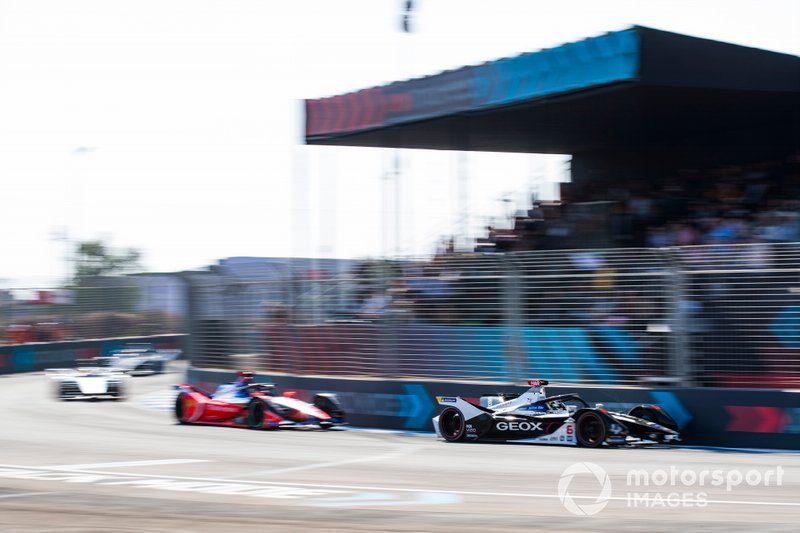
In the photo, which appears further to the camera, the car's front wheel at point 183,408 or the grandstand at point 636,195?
the car's front wheel at point 183,408

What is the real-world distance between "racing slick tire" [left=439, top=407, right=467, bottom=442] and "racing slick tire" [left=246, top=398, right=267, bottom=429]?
310 cm

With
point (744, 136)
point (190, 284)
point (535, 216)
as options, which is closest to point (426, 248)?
point (535, 216)

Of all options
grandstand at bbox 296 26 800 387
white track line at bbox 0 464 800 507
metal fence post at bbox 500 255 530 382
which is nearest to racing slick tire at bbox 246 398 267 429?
grandstand at bbox 296 26 800 387

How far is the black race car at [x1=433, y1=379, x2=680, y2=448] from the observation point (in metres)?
12.5

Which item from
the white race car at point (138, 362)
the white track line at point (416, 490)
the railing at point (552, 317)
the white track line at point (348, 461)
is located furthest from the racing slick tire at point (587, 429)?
the white race car at point (138, 362)

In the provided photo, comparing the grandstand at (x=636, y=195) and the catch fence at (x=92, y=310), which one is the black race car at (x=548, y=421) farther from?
the catch fence at (x=92, y=310)

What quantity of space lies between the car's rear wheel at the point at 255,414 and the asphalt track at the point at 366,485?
79 cm

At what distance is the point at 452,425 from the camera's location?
13.8 m

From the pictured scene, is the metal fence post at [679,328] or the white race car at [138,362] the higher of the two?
the metal fence post at [679,328]

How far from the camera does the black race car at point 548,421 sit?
12.5 m

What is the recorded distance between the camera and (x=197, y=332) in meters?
21.0

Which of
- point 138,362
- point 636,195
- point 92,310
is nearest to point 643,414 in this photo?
point 636,195

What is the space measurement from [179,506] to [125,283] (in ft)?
94.5

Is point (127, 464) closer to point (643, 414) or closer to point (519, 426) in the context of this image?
point (519, 426)
